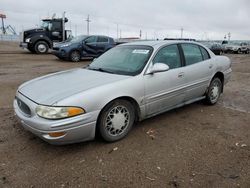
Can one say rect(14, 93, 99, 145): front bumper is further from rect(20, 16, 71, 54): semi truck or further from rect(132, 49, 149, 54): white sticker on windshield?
rect(20, 16, 71, 54): semi truck

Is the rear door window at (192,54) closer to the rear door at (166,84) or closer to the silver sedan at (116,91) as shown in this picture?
the silver sedan at (116,91)

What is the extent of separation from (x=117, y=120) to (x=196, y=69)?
2.05m

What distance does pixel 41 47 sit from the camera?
17.1 meters

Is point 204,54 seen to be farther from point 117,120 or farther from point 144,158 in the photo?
point 144,158

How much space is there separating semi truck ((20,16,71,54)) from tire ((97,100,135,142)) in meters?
15.0

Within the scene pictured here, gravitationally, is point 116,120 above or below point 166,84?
below

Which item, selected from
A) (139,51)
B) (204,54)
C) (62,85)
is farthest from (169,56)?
(62,85)

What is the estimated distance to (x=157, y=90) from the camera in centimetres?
369

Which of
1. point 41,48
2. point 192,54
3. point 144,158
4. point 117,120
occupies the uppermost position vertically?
point 41,48

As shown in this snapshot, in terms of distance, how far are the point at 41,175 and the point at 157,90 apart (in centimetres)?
207

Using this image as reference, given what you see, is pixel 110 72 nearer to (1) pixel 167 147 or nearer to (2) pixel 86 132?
(2) pixel 86 132

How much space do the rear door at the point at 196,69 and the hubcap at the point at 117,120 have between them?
4.80 feet

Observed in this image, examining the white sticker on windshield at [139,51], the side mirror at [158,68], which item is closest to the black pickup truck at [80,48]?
the white sticker on windshield at [139,51]

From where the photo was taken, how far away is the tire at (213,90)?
4.92 metres
